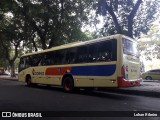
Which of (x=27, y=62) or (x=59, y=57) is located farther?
(x=27, y=62)

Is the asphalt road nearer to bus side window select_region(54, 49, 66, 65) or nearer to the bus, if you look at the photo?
the bus

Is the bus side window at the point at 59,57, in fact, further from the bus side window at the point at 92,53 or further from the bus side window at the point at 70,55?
the bus side window at the point at 92,53

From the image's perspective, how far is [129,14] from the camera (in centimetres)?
1831

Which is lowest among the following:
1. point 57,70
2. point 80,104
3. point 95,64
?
point 80,104

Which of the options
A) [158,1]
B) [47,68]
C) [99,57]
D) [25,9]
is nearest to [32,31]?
[25,9]

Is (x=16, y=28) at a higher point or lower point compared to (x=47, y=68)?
higher

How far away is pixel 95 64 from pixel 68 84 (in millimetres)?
3223

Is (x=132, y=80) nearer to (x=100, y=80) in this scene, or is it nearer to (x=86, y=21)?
(x=100, y=80)

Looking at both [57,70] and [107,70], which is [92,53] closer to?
[107,70]

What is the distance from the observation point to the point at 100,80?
1289 cm

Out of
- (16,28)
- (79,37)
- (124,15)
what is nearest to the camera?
(124,15)

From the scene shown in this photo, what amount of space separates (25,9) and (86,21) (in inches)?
283

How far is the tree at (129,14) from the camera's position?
17984 millimetres

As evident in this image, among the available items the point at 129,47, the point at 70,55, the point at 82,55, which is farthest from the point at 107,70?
the point at 70,55
